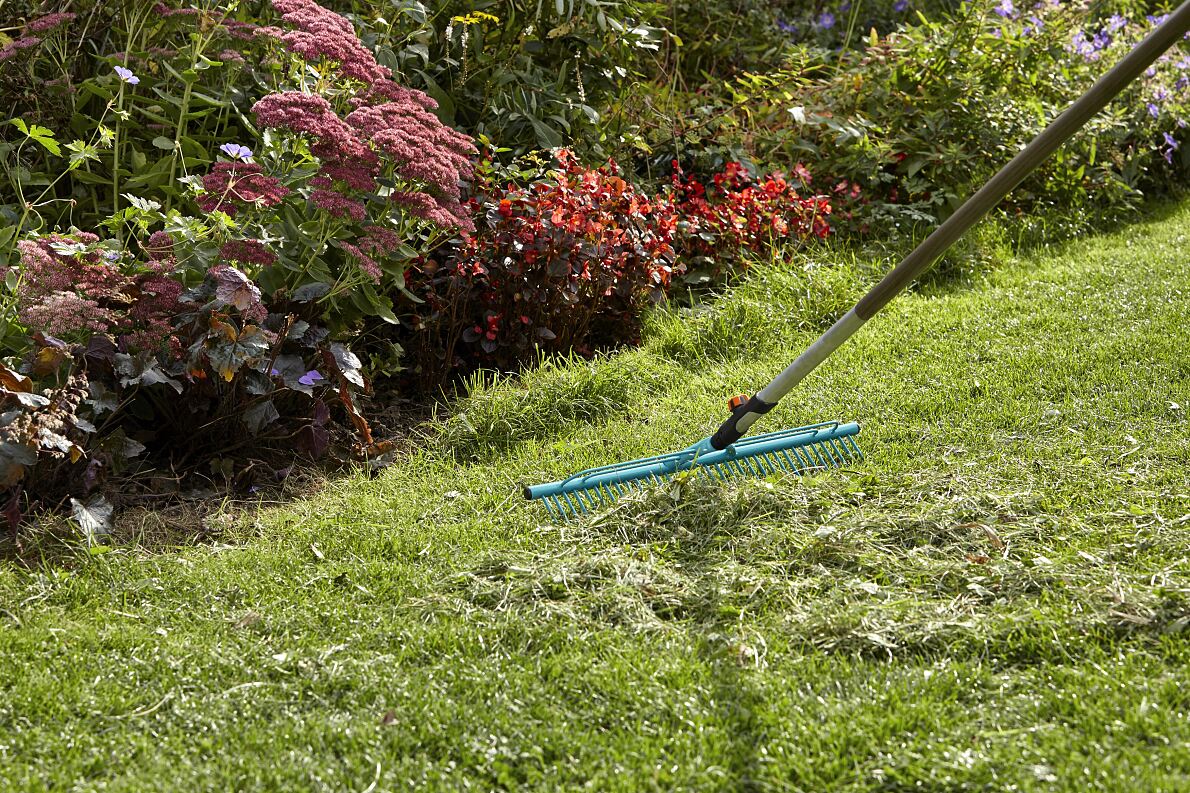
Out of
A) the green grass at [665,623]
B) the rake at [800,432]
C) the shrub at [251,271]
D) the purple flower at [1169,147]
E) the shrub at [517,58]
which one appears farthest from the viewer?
the purple flower at [1169,147]

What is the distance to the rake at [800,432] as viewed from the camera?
2.64 m

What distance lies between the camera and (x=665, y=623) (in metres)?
2.58

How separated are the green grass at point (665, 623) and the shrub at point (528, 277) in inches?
15.7

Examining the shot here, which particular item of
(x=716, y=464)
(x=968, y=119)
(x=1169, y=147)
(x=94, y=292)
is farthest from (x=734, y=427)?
(x=1169, y=147)

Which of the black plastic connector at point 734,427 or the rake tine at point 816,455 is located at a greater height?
the black plastic connector at point 734,427

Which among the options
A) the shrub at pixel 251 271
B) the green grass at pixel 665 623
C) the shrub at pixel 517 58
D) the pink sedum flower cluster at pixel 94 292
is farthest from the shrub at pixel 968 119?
the pink sedum flower cluster at pixel 94 292

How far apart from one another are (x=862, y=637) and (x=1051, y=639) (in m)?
0.40

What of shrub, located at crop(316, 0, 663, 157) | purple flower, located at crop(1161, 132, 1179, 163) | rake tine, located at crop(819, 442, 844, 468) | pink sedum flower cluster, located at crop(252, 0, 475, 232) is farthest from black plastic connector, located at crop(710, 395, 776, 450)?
purple flower, located at crop(1161, 132, 1179, 163)

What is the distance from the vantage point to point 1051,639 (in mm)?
2389

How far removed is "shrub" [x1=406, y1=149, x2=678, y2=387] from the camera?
4.14 meters

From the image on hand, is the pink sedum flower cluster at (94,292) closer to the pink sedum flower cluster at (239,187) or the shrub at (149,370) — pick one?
the shrub at (149,370)

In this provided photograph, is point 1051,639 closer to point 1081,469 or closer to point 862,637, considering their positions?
point 862,637

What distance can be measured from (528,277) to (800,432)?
4.35 feet

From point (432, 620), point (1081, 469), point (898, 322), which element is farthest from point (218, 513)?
point (898, 322)
